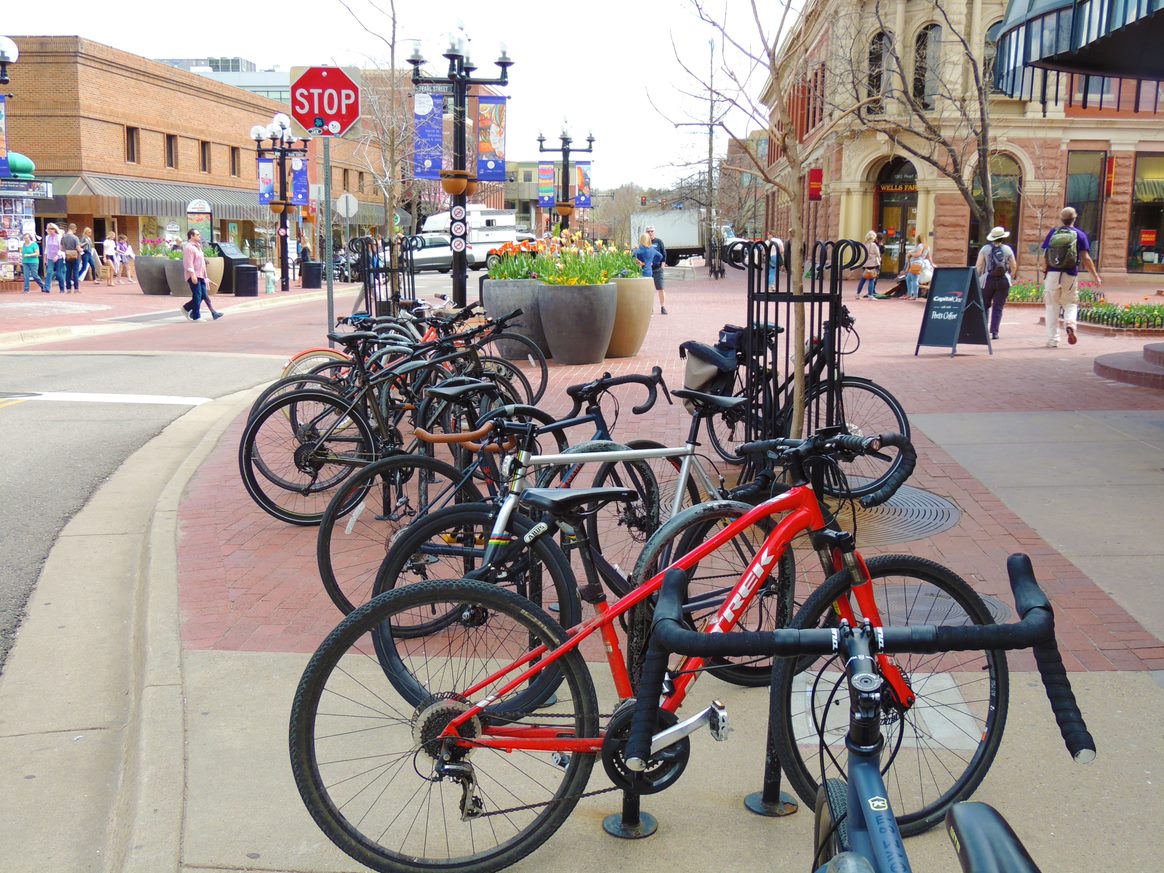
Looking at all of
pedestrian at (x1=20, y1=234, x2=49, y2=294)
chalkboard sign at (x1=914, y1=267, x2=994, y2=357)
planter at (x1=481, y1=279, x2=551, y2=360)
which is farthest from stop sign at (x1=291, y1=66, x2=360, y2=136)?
pedestrian at (x1=20, y1=234, x2=49, y2=294)

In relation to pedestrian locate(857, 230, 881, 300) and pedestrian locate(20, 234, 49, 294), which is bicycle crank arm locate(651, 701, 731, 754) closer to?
pedestrian locate(857, 230, 881, 300)

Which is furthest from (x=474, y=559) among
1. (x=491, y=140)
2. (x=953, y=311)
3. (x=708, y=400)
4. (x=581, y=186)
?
(x=581, y=186)

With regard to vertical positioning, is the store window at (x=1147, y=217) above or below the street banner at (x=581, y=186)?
below

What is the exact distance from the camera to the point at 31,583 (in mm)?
6363

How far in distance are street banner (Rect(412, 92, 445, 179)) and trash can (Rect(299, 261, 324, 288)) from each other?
10.6 meters

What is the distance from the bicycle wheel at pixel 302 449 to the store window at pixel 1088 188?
34418 millimetres

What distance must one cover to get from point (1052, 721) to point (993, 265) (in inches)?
607

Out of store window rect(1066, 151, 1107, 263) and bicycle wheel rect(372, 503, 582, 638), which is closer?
bicycle wheel rect(372, 503, 582, 638)

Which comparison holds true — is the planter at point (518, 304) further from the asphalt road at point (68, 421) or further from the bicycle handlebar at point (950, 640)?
the bicycle handlebar at point (950, 640)

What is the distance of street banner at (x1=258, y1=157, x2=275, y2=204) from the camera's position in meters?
42.4

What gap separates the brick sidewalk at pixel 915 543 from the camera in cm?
510

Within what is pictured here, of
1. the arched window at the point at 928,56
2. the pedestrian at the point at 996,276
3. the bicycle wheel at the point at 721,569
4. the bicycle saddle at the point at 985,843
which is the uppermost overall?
the arched window at the point at 928,56

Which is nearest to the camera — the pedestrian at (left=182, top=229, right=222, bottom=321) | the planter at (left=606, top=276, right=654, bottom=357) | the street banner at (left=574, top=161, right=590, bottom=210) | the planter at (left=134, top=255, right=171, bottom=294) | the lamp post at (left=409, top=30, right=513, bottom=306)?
the planter at (left=606, top=276, right=654, bottom=357)

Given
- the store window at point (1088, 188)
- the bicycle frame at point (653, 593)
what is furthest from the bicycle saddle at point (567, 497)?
the store window at point (1088, 188)
